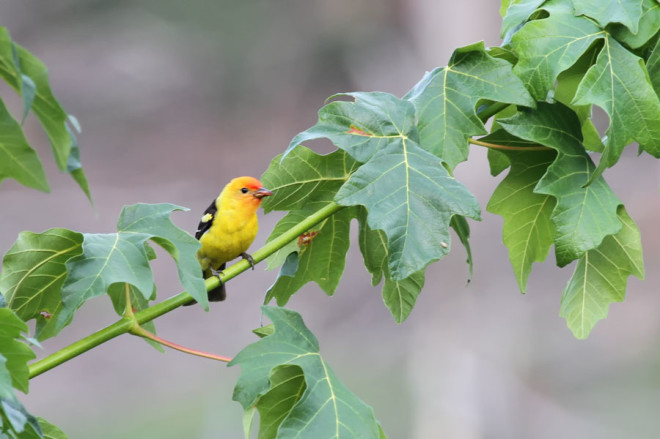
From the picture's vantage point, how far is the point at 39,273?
3.60 ft

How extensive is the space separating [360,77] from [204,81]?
1.29 meters

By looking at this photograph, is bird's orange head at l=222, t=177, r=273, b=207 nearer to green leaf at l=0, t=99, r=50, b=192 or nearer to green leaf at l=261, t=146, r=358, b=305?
green leaf at l=261, t=146, r=358, b=305

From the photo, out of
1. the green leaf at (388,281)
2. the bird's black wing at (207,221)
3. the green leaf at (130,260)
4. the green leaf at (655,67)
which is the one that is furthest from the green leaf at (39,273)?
the bird's black wing at (207,221)

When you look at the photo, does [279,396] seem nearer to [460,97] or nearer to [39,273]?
[39,273]

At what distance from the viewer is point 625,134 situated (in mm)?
1104

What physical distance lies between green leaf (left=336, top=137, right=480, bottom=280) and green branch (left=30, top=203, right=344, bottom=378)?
0.28 feet

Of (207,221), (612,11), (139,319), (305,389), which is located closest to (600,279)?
(612,11)

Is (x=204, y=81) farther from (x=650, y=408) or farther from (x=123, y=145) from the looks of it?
(x=650, y=408)

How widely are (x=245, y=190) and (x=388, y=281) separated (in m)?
0.82

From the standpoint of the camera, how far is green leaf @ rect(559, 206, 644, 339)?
49.5 inches

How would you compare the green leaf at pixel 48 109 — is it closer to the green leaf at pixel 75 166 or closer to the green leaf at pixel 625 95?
the green leaf at pixel 75 166

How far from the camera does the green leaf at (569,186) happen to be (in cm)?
109

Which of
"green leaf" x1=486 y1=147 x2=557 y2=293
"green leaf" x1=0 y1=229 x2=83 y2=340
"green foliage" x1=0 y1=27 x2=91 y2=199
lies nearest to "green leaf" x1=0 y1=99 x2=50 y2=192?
"green foliage" x1=0 y1=27 x2=91 y2=199

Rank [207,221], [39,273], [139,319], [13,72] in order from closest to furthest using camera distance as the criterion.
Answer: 1. [13,72]
2. [139,319]
3. [39,273]
4. [207,221]
